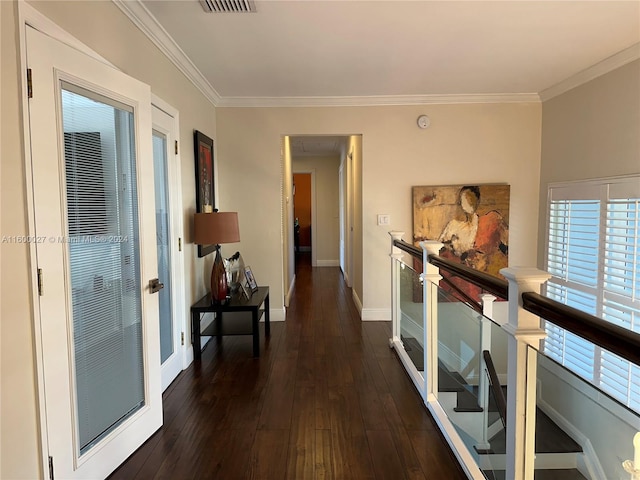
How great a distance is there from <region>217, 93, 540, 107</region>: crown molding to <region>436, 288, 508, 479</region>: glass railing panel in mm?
2574

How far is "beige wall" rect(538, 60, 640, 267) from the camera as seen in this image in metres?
3.12

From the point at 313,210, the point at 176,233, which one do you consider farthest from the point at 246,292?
the point at 313,210

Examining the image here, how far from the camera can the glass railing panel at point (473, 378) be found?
68.9 inches

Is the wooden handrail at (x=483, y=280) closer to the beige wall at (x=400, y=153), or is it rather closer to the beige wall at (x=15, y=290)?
the beige wall at (x=15, y=290)

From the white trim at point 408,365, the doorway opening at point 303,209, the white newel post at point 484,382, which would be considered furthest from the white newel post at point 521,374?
the doorway opening at point 303,209

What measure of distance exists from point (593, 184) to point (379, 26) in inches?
95.2

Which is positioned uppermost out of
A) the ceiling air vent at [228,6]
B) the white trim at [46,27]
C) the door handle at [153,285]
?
the ceiling air vent at [228,6]

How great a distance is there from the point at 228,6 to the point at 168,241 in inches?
63.5

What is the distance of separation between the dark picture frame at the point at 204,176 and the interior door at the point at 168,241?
0.48m

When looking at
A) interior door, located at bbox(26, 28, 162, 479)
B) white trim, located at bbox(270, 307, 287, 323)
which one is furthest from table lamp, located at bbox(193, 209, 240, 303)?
white trim, located at bbox(270, 307, 287, 323)

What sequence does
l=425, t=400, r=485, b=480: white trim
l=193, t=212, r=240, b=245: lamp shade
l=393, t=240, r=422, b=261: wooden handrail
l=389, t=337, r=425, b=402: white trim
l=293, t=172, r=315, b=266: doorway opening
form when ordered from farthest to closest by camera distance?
l=293, t=172, r=315, b=266: doorway opening → l=193, t=212, r=240, b=245: lamp shade → l=393, t=240, r=422, b=261: wooden handrail → l=389, t=337, r=425, b=402: white trim → l=425, t=400, r=485, b=480: white trim

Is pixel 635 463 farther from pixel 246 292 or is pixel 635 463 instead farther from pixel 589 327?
pixel 246 292

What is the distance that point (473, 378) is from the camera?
206cm

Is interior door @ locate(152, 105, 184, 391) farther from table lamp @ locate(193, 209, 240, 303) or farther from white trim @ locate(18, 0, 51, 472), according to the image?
white trim @ locate(18, 0, 51, 472)
